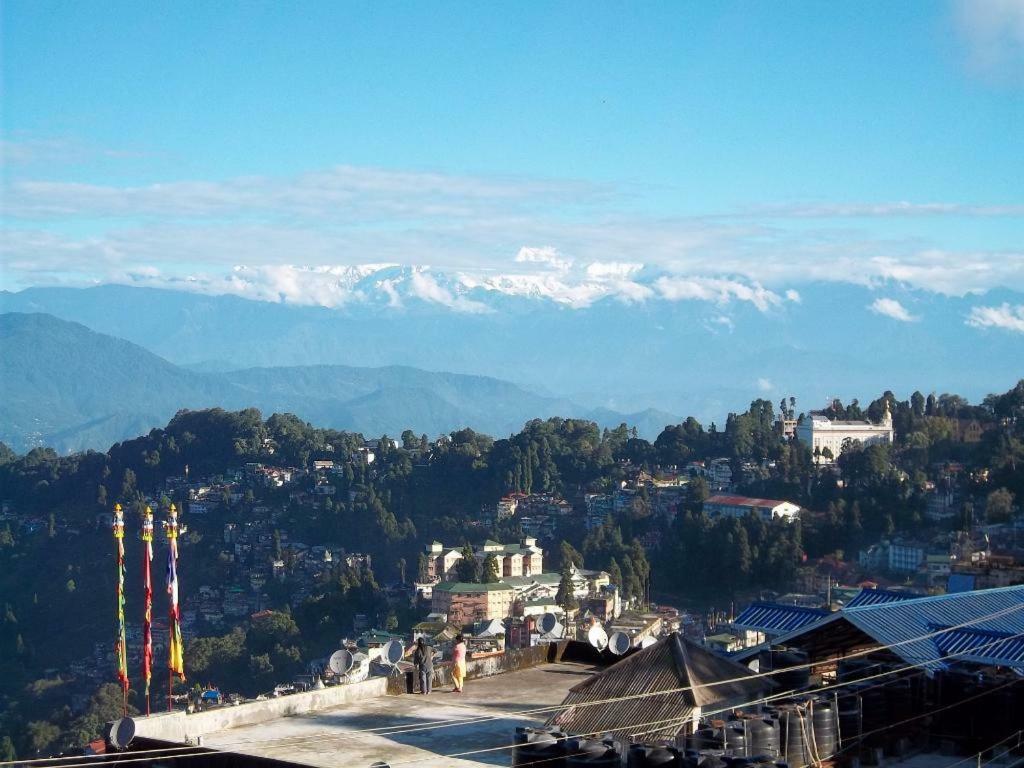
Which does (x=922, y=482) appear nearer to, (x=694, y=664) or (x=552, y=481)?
(x=552, y=481)

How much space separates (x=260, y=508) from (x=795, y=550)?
3538cm

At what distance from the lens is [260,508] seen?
261 feet

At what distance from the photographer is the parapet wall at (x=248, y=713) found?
29.5 ft

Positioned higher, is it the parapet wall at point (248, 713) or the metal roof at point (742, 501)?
the parapet wall at point (248, 713)

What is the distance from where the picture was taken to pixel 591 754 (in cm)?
771

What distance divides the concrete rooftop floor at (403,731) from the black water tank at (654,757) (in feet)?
3.49

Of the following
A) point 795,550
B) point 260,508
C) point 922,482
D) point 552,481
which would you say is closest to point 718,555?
point 795,550

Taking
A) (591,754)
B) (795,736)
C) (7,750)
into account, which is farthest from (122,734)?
(7,750)

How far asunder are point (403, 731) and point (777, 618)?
4.03 m

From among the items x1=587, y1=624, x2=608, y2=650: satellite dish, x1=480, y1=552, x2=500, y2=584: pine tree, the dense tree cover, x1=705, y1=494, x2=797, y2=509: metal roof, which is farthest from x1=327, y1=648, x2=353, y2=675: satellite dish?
x1=705, y1=494, x2=797, y2=509: metal roof

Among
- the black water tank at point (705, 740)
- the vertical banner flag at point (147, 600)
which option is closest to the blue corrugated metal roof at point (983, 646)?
the black water tank at point (705, 740)

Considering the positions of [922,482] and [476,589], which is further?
[922,482]

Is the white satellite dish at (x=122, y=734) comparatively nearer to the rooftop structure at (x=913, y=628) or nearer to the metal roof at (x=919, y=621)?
the rooftop structure at (x=913, y=628)

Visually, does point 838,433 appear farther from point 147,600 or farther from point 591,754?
point 591,754
